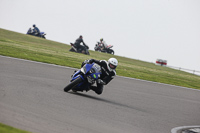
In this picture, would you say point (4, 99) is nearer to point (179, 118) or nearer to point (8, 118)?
point (8, 118)

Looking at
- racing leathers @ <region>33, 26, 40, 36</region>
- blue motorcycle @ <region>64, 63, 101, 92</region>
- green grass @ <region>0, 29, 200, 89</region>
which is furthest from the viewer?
racing leathers @ <region>33, 26, 40, 36</region>

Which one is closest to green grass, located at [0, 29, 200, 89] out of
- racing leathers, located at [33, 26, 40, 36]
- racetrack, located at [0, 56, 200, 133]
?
racetrack, located at [0, 56, 200, 133]

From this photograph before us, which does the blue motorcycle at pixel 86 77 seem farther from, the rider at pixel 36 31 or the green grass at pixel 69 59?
the rider at pixel 36 31

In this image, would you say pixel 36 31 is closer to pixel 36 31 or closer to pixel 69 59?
pixel 36 31

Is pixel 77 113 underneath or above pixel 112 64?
underneath

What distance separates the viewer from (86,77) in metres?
10.2

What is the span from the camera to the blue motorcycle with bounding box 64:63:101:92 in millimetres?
10234

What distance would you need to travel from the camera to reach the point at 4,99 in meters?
7.30

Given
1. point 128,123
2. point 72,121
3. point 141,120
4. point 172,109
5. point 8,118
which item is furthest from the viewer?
point 172,109

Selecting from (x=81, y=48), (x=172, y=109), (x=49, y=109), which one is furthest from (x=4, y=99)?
(x=81, y=48)

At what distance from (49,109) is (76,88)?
3.12 metres

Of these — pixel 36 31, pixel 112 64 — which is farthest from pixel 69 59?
pixel 36 31

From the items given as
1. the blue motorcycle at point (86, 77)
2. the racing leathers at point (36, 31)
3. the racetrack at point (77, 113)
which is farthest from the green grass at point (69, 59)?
the racing leathers at point (36, 31)

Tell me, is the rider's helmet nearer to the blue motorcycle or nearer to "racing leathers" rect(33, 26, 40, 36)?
the blue motorcycle
